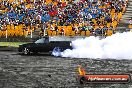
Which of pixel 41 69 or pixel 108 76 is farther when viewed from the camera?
pixel 41 69

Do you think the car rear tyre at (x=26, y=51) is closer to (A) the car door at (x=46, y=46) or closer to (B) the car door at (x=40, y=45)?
(B) the car door at (x=40, y=45)

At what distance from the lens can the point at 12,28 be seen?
1823 inches

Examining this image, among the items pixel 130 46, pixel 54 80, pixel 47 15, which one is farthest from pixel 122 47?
pixel 47 15

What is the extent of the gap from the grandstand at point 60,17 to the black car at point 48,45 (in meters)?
6.78

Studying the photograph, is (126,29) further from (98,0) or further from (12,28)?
(12,28)

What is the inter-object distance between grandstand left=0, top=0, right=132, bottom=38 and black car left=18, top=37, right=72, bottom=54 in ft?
22.2

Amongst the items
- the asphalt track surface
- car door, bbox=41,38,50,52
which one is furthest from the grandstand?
the asphalt track surface

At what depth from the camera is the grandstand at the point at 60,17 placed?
43750mm

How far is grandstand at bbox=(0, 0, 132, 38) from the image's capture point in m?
43.8

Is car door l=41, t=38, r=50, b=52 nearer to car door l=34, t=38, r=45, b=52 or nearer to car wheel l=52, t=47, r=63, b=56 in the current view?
car door l=34, t=38, r=45, b=52

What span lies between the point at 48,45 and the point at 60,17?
10966mm

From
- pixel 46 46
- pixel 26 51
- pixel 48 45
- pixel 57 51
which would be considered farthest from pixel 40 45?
pixel 57 51

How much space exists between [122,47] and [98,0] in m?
16.7

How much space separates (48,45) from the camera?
36125 millimetres
